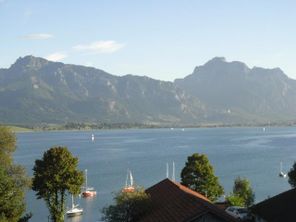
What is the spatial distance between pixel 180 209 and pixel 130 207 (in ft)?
23.3

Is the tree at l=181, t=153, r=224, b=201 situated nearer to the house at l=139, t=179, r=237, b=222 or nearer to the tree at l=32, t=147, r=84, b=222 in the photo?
the house at l=139, t=179, r=237, b=222

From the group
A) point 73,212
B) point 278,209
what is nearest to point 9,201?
point 278,209

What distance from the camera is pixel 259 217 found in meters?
45.8

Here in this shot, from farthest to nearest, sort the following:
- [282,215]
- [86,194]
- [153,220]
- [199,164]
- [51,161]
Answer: [86,194] < [199,164] < [51,161] < [282,215] < [153,220]

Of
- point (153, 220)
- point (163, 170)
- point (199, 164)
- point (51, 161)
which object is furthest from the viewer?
point (163, 170)

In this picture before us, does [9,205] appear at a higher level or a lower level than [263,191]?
higher

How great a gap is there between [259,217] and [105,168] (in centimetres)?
11781

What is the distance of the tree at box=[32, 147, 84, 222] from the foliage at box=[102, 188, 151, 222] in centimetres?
713

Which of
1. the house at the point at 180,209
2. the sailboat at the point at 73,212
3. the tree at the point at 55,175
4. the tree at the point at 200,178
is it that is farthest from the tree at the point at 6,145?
the sailboat at the point at 73,212

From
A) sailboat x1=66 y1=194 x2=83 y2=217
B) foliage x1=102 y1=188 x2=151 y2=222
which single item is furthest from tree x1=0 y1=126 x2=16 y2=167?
sailboat x1=66 y1=194 x2=83 y2=217

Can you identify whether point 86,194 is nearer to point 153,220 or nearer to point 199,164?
point 199,164

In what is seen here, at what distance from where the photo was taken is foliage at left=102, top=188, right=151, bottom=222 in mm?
42094

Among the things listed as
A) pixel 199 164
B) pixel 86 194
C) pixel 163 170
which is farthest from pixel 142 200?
pixel 163 170

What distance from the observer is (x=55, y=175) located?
48.6 m
